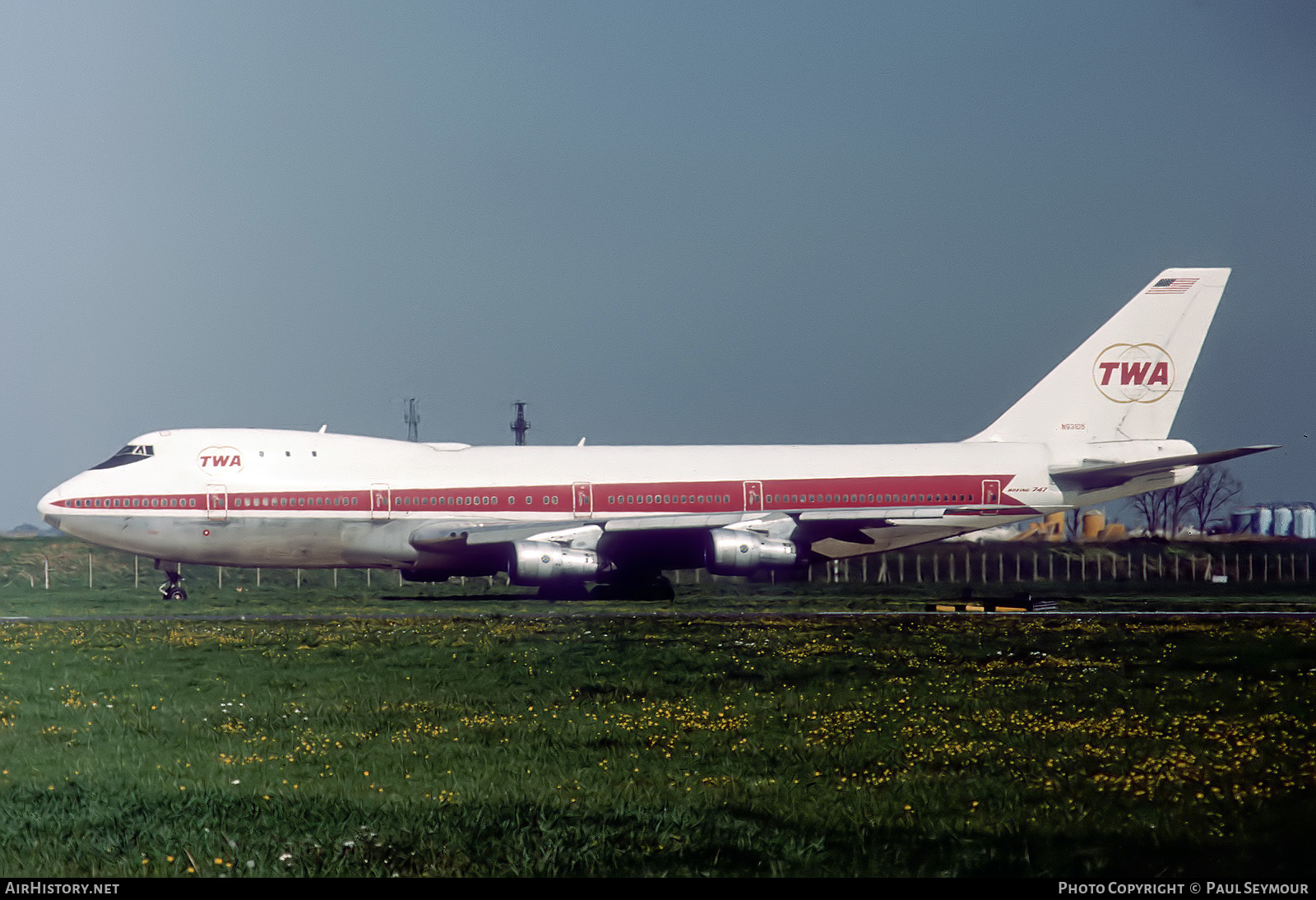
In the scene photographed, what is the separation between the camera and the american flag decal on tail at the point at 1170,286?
4062cm

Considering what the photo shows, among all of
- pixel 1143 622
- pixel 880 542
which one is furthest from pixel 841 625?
pixel 880 542

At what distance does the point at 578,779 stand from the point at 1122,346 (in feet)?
111

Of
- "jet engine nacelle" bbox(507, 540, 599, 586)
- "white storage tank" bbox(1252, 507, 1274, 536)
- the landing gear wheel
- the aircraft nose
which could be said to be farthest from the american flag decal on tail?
"white storage tank" bbox(1252, 507, 1274, 536)

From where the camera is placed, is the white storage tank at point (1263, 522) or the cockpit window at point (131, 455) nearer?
the cockpit window at point (131, 455)

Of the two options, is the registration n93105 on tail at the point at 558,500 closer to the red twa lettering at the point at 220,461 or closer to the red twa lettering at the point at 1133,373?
the red twa lettering at the point at 220,461

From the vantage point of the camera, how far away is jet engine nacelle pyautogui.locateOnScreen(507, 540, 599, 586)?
1268 inches

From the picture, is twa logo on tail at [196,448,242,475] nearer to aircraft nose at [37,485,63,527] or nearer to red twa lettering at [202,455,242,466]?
red twa lettering at [202,455,242,466]

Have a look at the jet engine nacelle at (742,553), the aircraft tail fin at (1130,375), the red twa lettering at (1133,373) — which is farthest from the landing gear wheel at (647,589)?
the red twa lettering at (1133,373)

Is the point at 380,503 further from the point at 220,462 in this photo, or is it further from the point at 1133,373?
the point at 1133,373

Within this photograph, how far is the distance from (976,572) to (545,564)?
1702 centimetres

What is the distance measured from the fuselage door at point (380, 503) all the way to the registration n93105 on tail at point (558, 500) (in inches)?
1.9

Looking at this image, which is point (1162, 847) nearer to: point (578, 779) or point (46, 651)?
point (578, 779)

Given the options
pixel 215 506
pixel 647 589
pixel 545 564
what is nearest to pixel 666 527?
pixel 545 564

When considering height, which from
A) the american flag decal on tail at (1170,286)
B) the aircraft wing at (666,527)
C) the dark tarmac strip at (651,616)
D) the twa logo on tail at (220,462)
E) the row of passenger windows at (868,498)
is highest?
the american flag decal on tail at (1170,286)
